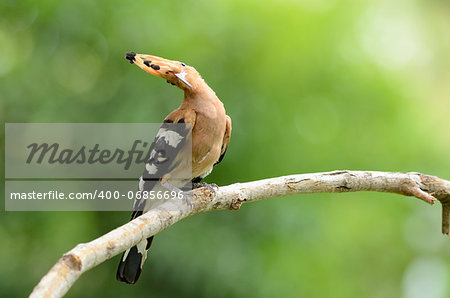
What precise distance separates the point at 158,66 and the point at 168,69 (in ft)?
0.19

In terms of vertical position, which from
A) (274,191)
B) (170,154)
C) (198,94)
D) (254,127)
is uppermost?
(254,127)

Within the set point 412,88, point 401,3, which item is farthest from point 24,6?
point 401,3

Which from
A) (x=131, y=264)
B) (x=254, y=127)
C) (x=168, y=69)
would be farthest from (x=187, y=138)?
(x=254, y=127)

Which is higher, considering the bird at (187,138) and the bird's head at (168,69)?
the bird's head at (168,69)

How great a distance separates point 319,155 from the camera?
3350mm

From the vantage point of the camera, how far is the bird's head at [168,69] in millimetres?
1796

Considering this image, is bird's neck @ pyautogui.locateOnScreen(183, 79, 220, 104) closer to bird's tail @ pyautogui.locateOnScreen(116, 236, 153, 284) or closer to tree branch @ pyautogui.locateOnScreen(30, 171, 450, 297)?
tree branch @ pyautogui.locateOnScreen(30, 171, 450, 297)

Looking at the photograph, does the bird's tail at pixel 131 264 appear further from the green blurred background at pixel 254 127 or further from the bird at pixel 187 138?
the green blurred background at pixel 254 127

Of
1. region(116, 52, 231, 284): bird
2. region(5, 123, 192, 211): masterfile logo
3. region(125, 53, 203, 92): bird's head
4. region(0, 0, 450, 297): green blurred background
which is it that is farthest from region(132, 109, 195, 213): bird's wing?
region(0, 0, 450, 297): green blurred background

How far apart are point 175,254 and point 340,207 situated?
3.35ft

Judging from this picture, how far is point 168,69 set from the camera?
74.2 inches

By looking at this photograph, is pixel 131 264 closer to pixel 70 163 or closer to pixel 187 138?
pixel 187 138

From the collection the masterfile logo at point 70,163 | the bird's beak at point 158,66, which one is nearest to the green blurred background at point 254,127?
the masterfile logo at point 70,163

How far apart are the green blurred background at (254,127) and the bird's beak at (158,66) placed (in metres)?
1.24
